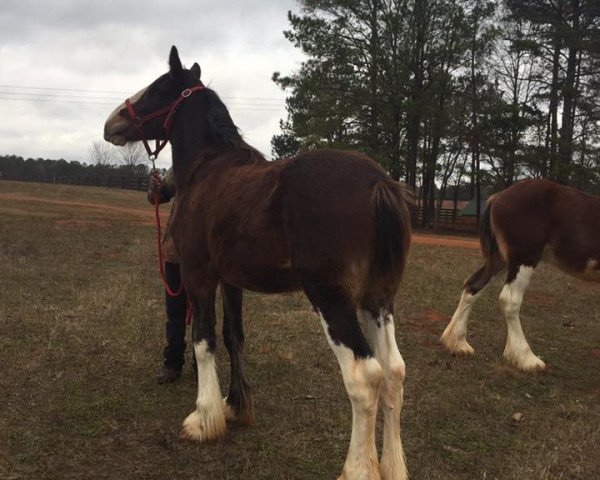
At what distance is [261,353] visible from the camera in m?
5.50

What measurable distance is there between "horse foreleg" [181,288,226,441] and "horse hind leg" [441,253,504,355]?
320 centimetres

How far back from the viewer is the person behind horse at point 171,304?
458 cm

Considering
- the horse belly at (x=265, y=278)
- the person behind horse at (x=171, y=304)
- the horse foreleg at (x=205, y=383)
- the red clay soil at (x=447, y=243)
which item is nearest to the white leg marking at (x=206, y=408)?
the horse foreleg at (x=205, y=383)

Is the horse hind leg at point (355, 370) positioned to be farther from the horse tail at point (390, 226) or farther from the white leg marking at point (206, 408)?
the white leg marking at point (206, 408)

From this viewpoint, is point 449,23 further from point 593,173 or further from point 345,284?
point 345,284

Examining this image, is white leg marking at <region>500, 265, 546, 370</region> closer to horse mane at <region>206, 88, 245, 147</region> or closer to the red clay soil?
horse mane at <region>206, 88, 245, 147</region>

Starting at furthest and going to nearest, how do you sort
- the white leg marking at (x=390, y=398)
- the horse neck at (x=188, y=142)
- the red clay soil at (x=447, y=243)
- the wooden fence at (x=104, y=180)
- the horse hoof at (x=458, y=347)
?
the wooden fence at (x=104, y=180) → the red clay soil at (x=447, y=243) → the horse hoof at (x=458, y=347) → the horse neck at (x=188, y=142) → the white leg marking at (x=390, y=398)

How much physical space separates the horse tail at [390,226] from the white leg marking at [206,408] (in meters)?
1.55

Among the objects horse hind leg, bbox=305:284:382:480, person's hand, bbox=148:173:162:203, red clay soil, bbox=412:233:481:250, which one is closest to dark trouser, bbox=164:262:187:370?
person's hand, bbox=148:173:162:203

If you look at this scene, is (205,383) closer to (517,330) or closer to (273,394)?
(273,394)

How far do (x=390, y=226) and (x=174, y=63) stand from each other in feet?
7.52

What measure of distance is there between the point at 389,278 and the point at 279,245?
2.27 feet

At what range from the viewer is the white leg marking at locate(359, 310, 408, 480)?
3127 millimetres

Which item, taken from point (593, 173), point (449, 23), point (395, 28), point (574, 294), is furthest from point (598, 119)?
point (574, 294)
